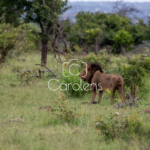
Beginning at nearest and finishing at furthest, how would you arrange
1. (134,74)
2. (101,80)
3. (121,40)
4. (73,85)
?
(101,80)
(134,74)
(73,85)
(121,40)

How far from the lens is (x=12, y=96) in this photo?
30.5ft

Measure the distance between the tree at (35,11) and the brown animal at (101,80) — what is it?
8.14 m

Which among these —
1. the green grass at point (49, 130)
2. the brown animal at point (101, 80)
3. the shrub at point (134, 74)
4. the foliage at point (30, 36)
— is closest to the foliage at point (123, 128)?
the green grass at point (49, 130)

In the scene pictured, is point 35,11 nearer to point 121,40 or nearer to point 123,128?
point 121,40

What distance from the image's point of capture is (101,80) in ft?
26.5

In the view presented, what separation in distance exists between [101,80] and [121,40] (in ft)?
53.2

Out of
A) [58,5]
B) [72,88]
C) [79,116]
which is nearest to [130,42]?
[58,5]

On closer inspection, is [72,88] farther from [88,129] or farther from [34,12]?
[34,12]

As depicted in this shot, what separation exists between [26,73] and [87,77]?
4.13 m

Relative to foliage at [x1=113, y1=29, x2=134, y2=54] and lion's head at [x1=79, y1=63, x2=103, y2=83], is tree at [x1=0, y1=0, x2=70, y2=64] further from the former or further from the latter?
lion's head at [x1=79, y1=63, x2=103, y2=83]

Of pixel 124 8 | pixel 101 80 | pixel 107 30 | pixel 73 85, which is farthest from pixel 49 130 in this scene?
pixel 124 8

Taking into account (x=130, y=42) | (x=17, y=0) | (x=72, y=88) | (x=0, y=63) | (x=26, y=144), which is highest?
(x=17, y=0)

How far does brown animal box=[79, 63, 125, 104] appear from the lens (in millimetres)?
7777

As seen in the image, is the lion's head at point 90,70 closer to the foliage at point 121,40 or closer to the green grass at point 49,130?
the green grass at point 49,130
